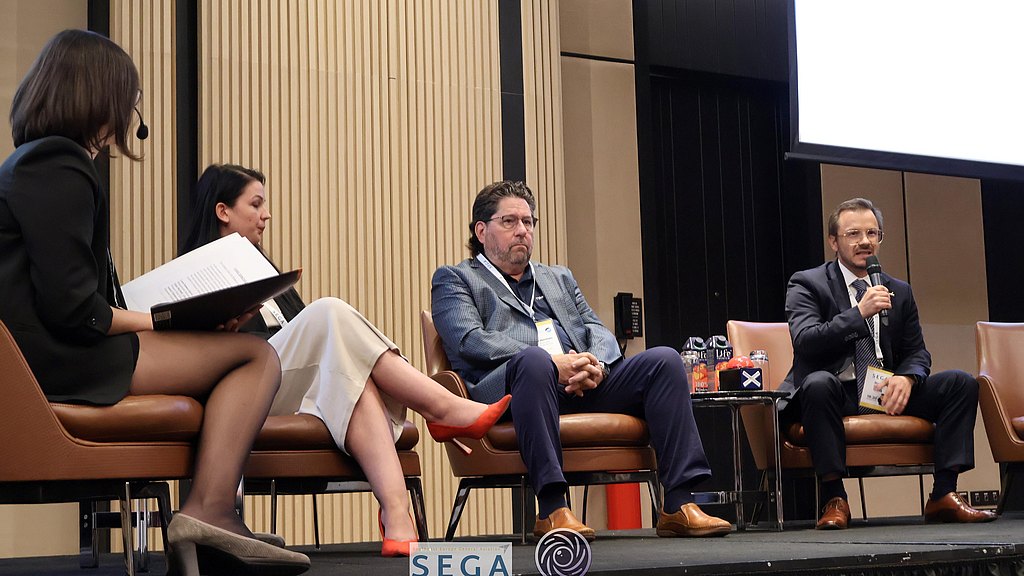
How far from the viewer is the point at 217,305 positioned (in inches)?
80.9

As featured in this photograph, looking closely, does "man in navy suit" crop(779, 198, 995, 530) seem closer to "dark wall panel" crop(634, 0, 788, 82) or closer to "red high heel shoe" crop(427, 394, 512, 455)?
"red high heel shoe" crop(427, 394, 512, 455)

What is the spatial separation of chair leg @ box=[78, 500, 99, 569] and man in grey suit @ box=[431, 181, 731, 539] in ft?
3.57

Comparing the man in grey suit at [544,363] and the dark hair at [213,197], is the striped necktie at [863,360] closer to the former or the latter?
the man in grey suit at [544,363]

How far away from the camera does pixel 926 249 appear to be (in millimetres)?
6133

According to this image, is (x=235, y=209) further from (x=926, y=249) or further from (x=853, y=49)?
(x=926, y=249)

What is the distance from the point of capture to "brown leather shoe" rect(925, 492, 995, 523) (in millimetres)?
3713

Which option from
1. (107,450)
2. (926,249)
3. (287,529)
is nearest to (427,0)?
(287,529)

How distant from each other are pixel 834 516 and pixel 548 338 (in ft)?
3.69

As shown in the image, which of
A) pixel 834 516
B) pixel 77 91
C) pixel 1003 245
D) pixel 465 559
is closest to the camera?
pixel 465 559

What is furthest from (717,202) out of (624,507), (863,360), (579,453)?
(579,453)

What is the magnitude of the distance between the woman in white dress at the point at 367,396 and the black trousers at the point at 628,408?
25cm

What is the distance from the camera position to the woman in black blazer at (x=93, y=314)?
1.98 m

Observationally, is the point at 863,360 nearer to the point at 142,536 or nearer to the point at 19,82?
the point at 142,536

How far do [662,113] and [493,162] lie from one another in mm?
1315
